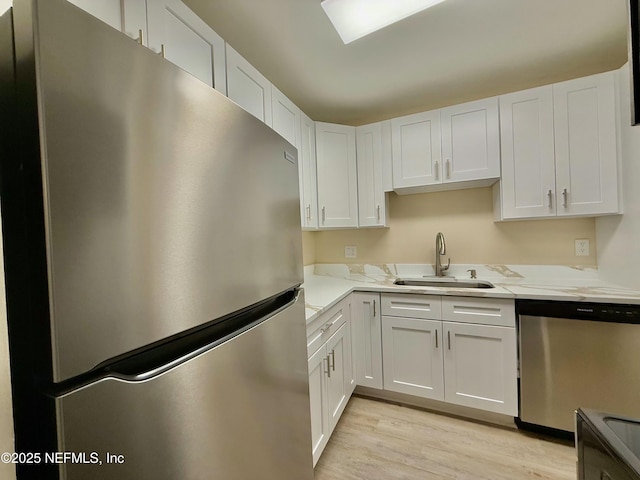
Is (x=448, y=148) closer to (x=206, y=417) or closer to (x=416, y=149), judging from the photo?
(x=416, y=149)

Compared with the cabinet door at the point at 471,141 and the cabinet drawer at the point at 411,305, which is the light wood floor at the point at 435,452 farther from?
the cabinet door at the point at 471,141

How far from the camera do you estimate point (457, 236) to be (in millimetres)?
2316

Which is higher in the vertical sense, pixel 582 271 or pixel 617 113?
pixel 617 113

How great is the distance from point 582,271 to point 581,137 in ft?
3.19

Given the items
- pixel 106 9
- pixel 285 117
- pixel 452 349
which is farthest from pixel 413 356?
pixel 106 9

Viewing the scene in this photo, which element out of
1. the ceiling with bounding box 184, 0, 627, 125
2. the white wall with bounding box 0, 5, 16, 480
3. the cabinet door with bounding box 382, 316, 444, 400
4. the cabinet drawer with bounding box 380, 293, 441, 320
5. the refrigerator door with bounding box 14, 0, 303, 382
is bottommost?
the cabinet door with bounding box 382, 316, 444, 400

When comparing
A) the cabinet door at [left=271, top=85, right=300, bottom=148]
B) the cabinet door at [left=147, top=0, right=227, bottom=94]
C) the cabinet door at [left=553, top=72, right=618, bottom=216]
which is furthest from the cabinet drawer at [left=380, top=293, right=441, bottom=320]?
the cabinet door at [left=147, top=0, right=227, bottom=94]

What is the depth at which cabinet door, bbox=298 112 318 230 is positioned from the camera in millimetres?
1978

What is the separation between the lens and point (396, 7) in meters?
1.20

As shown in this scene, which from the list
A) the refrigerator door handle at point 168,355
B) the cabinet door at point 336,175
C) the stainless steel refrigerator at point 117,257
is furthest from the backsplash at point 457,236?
the stainless steel refrigerator at point 117,257

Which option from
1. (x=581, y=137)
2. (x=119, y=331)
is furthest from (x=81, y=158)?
(x=581, y=137)

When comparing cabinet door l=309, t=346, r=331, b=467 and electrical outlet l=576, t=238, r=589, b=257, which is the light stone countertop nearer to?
electrical outlet l=576, t=238, r=589, b=257

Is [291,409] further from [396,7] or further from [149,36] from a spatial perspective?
[396,7]

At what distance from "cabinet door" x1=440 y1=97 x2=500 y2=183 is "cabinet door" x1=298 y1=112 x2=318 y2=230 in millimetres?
1054
